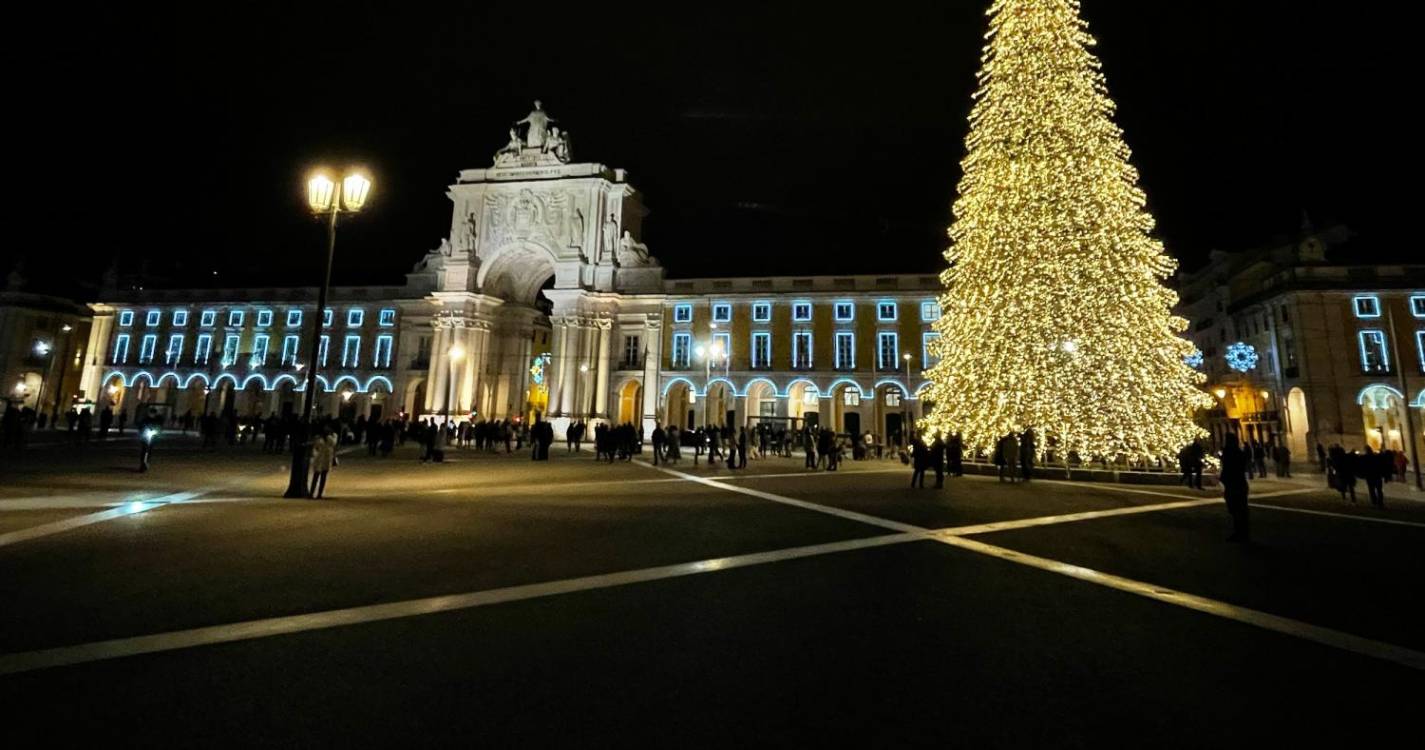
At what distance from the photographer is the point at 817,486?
15.3m

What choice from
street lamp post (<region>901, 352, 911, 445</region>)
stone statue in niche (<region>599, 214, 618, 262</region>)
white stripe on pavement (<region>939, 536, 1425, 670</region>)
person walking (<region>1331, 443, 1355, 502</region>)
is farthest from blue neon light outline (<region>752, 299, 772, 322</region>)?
white stripe on pavement (<region>939, 536, 1425, 670</region>)

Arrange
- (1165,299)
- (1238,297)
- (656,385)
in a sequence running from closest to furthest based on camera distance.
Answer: (1165,299)
(1238,297)
(656,385)

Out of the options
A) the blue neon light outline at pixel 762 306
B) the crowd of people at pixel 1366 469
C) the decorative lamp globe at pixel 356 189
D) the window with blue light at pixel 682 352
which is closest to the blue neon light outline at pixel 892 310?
the blue neon light outline at pixel 762 306

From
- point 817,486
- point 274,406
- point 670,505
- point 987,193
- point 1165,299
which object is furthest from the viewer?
point 274,406

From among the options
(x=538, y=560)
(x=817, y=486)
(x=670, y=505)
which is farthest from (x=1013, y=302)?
(x=538, y=560)

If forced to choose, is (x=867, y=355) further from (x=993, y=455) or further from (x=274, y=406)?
(x=274, y=406)

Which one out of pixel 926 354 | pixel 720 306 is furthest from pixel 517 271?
pixel 926 354

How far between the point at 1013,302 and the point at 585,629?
1710 cm

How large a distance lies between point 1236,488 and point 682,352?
3957 centimetres

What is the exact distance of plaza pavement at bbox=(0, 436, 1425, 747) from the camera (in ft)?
9.91

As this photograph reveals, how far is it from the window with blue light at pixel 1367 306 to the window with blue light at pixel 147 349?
88331mm

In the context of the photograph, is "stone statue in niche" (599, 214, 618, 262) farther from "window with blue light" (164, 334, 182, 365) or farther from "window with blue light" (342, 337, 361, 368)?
"window with blue light" (164, 334, 182, 365)

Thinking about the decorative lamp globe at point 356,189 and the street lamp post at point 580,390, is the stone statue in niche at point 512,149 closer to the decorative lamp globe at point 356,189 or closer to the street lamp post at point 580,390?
the street lamp post at point 580,390

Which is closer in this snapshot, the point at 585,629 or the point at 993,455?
the point at 585,629
